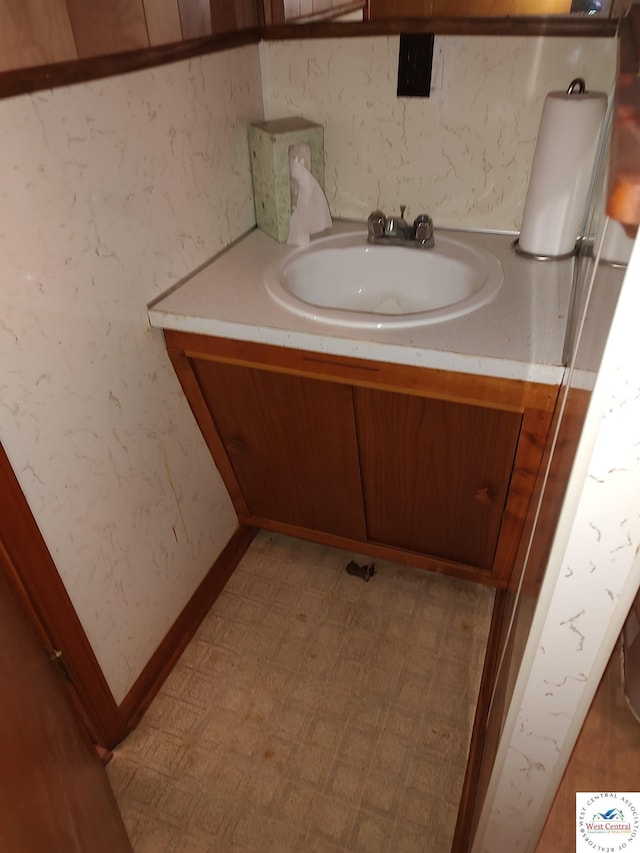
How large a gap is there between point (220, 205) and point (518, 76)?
0.69 metres

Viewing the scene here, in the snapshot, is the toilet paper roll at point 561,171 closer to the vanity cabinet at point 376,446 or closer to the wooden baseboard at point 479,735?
the vanity cabinet at point 376,446

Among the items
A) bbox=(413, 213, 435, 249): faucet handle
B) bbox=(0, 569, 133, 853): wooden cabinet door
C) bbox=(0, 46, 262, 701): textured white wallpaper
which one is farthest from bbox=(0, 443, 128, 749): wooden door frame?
bbox=(413, 213, 435, 249): faucet handle

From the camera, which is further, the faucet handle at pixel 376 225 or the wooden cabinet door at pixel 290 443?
the faucet handle at pixel 376 225

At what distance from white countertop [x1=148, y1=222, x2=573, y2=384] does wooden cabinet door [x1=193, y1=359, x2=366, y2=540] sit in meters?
0.12

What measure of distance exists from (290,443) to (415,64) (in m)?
0.87

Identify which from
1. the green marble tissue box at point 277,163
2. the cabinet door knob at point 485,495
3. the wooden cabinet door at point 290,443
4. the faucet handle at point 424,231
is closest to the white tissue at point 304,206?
the green marble tissue box at point 277,163

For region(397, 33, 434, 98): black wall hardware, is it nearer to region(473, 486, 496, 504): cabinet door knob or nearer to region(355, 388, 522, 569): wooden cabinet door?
region(355, 388, 522, 569): wooden cabinet door

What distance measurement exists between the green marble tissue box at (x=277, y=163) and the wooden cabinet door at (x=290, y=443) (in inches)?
16.0

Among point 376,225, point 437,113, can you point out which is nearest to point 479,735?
point 376,225

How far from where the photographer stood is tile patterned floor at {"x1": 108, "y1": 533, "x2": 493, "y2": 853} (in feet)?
3.98

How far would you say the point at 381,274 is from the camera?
1.44 meters

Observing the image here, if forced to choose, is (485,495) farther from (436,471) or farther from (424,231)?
(424,231)

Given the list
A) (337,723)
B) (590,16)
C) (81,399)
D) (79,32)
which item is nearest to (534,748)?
(337,723)

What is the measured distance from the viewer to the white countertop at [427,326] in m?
1.05
